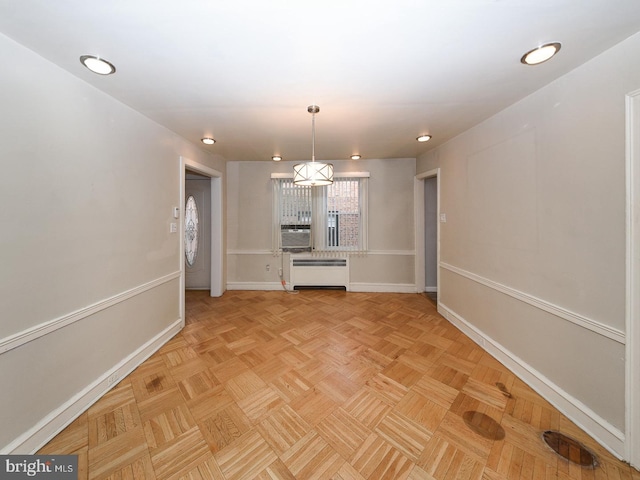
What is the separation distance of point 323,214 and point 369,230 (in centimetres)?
90

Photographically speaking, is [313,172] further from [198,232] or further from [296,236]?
[198,232]

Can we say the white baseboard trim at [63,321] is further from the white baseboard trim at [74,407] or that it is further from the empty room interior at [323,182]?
the white baseboard trim at [74,407]

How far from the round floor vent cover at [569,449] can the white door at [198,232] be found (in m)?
4.71

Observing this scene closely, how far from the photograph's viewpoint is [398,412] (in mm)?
1621

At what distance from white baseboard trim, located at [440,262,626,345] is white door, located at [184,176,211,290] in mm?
4382

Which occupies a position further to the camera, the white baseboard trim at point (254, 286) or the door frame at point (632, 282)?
the white baseboard trim at point (254, 286)

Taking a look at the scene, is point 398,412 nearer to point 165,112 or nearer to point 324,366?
A: point 324,366

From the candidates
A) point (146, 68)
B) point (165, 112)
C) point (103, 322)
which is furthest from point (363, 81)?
point (103, 322)

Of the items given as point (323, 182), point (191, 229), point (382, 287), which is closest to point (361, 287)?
point (382, 287)

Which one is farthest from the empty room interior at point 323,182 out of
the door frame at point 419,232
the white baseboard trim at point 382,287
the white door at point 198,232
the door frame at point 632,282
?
the white door at point 198,232

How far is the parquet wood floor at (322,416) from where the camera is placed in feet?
4.13

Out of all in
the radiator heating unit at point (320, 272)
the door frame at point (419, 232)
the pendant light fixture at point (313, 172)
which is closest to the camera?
the pendant light fixture at point (313, 172)

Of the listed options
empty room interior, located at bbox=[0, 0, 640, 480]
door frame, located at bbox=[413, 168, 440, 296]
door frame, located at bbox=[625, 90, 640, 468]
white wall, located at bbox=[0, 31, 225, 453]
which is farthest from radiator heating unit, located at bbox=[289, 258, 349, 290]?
door frame, located at bbox=[625, 90, 640, 468]

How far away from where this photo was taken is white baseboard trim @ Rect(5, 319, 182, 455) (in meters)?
1.30
